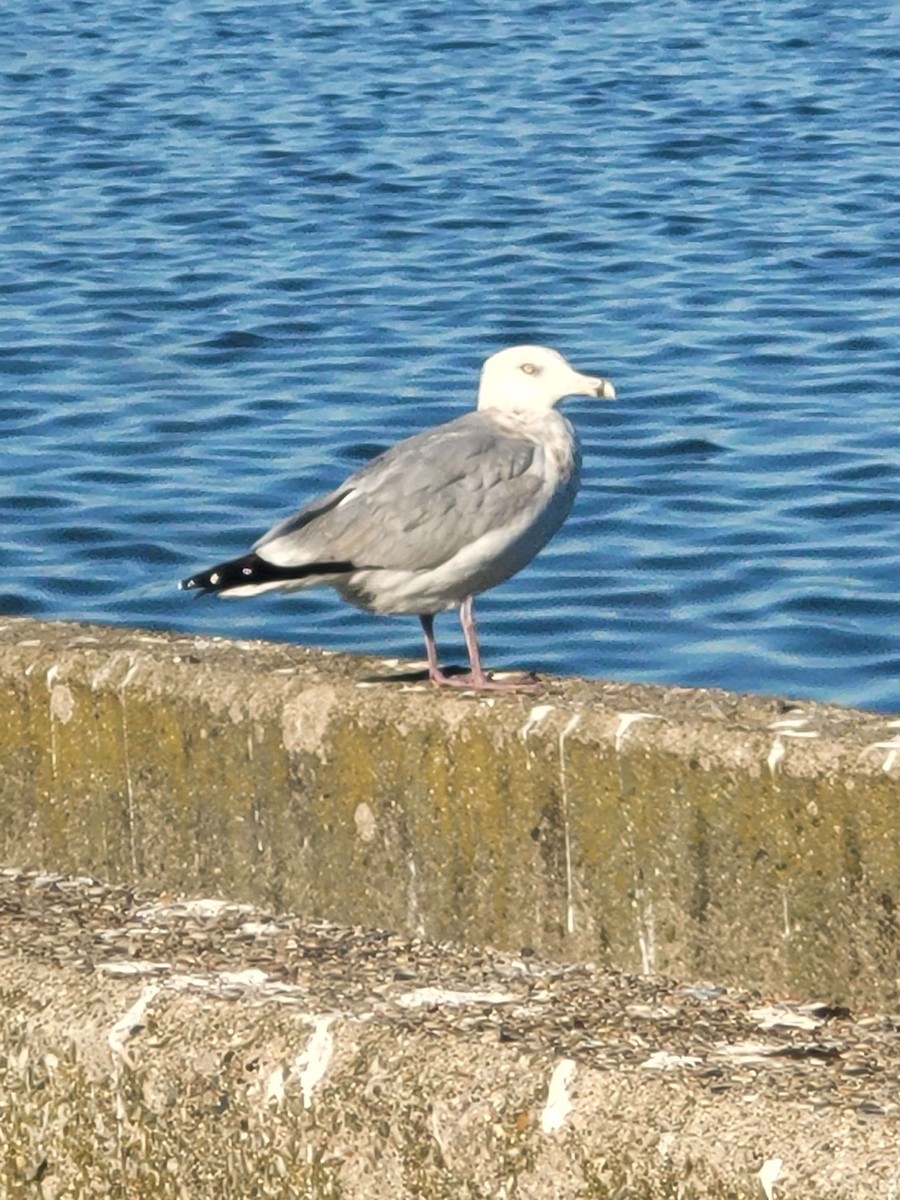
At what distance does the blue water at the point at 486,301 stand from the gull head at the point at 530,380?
349 cm

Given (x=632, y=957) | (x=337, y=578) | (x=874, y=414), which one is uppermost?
(x=337, y=578)

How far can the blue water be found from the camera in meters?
10.8

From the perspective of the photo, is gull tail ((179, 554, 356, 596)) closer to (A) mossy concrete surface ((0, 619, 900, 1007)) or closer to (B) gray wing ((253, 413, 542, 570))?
(B) gray wing ((253, 413, 542, 570))

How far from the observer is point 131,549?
1135 cm

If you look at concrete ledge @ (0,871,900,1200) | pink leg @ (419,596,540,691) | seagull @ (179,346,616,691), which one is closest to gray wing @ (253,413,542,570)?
seagull @ (179,346,616,691)

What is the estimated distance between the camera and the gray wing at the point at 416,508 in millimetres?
5902

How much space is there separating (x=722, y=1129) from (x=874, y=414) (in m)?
8.71

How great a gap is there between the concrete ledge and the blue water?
4.76m

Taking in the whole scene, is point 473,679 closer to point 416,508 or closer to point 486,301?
point 416,508

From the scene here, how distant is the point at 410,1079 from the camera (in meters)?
4.41

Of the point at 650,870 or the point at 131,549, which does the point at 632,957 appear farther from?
the point at 131,549

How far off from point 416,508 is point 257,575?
14.1 inches

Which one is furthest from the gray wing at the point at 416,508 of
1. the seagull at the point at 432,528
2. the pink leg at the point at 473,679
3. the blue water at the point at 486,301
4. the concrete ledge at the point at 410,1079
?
the blue water at the point at 486,301

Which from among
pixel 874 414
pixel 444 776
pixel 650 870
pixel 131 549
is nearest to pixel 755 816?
pixel 650 870
